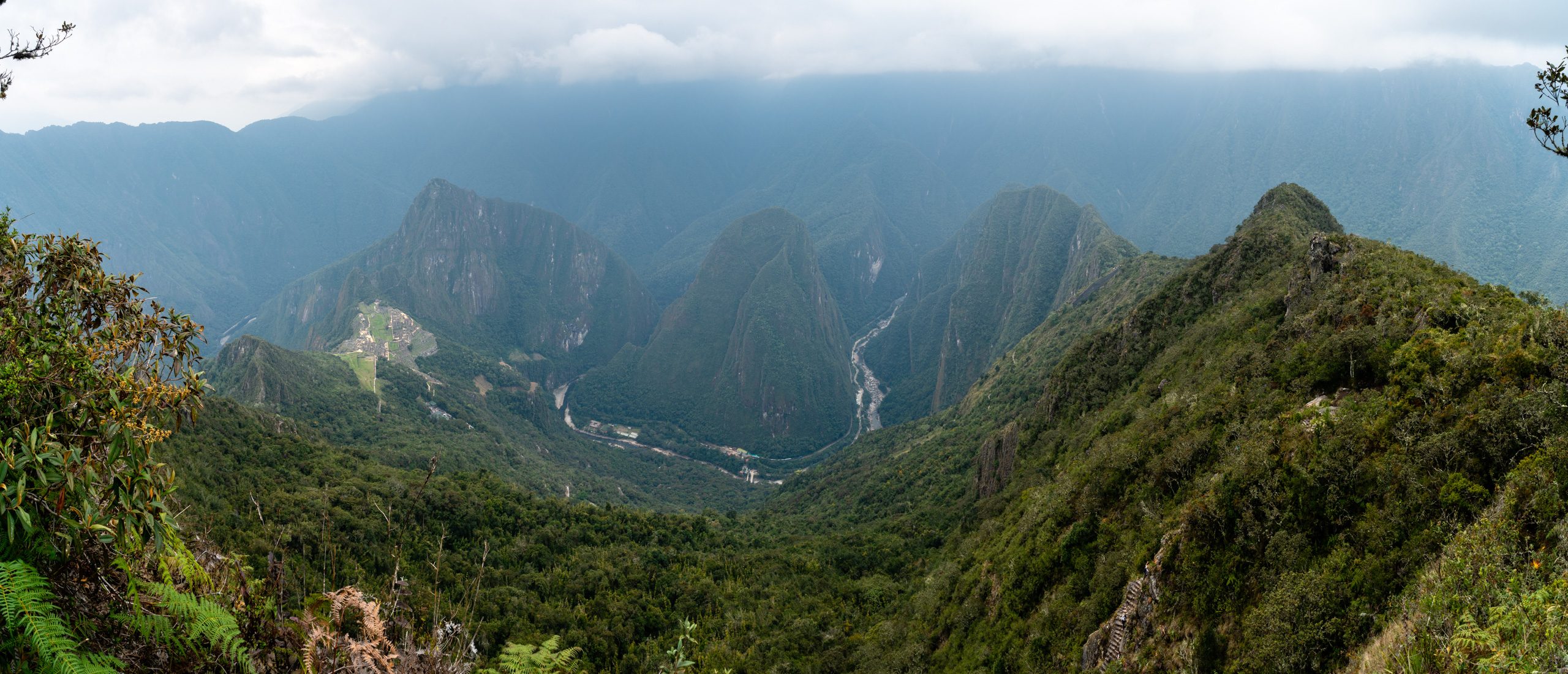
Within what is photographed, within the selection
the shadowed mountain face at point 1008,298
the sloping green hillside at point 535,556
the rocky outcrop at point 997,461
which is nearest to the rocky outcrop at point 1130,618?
the sloping green hillside at point 535,556

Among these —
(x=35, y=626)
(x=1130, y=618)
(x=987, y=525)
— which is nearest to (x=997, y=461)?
(x=987, y=525)

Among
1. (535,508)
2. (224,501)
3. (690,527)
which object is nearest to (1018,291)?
(690,527)

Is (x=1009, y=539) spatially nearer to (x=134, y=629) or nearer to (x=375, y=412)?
(x=134, y=629)

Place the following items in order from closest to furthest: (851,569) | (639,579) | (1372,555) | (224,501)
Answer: (1372,555), (224,501), (639,579), (851,569)

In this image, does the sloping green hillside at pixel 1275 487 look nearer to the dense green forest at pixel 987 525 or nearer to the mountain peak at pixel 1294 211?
the dense green forest at pixel 987 525

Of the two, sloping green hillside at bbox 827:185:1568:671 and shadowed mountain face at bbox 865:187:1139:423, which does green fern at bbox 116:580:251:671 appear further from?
shadowed mountain face at bbox 865:187:1139:423

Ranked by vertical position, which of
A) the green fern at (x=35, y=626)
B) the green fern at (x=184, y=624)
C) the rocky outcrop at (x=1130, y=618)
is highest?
the green fern at (x=35, y=626)

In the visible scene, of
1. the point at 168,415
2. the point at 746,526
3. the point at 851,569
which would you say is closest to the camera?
the point at 168,415

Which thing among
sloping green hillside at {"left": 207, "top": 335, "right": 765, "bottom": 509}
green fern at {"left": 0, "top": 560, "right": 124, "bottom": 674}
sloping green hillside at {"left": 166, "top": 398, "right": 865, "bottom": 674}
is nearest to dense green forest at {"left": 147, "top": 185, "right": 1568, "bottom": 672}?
sloping green hillside at {"left": 166, "top": 398, "right": 865, "bottom": 674}
